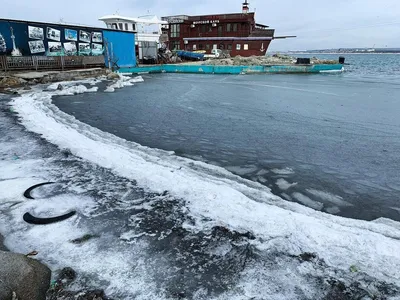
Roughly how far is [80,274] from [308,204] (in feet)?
9.64

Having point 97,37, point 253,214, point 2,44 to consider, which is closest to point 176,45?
point 97,37

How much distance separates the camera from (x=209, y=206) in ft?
11.4

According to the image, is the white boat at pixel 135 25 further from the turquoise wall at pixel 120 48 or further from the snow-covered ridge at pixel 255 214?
the snow-covered ridge at pixel 255 214

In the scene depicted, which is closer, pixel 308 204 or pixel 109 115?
pixel 308 204

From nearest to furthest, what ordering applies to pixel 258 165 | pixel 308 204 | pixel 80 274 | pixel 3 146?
pixel 80 274 < pixel 308 204 < pixel 258 165 < pixel 3 146

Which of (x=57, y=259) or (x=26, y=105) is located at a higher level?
(x=26, y=105)

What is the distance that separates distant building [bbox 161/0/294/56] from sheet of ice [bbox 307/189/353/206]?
154 feet

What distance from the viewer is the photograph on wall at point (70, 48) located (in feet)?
68.8

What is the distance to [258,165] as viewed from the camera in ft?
17.0

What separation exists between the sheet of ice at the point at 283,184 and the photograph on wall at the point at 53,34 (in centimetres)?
2131

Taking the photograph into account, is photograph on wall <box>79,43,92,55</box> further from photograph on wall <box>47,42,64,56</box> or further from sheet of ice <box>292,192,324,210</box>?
sheet of ice <box>292,192,324,210</box>

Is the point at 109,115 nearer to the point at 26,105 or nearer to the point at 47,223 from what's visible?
the point at 26,105

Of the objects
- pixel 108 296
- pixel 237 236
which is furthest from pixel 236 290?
pixel 108 296

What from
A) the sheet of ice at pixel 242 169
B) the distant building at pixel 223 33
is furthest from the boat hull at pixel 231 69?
the sheet of ice at pixel 242 169
